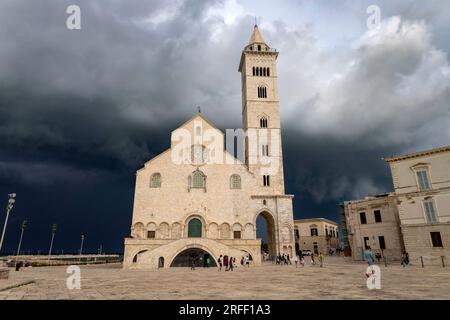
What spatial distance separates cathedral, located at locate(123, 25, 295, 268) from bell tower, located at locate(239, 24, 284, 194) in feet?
0.66

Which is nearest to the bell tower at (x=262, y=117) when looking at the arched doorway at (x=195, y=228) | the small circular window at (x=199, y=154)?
the small circular window at (x=199, y=154)

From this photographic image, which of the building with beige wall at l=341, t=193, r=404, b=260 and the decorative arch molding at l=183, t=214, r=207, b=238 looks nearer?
the building with beige wall at l=341, t=193, r=404, b=260

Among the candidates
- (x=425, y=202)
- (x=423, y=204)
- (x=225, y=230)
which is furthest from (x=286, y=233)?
(x=425, y=202)

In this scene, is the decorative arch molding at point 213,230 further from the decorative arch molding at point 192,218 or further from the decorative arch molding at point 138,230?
the decorative arch molding at point 138,230

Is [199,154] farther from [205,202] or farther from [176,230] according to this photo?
[176,230]

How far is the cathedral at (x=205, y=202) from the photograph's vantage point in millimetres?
31391

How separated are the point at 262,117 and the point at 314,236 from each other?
33853 mm

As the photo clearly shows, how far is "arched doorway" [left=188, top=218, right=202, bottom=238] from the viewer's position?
34.0 metres

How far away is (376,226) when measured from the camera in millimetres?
33719

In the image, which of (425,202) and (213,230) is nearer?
(425,202)

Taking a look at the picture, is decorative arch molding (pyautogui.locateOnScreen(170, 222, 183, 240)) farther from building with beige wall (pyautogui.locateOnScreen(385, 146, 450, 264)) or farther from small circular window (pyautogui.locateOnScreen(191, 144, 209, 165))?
building with beige wall (pyautogui.locateOnScreen(385, 146, 450, 264))

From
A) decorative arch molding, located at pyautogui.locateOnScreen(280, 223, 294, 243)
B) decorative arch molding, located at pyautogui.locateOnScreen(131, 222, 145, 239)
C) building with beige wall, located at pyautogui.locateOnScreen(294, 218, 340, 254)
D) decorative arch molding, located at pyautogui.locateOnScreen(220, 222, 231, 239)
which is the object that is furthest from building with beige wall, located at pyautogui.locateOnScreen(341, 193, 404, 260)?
building with beige wall, located at pyautogui.locateOnScreen(294, 218, 340, 254)
